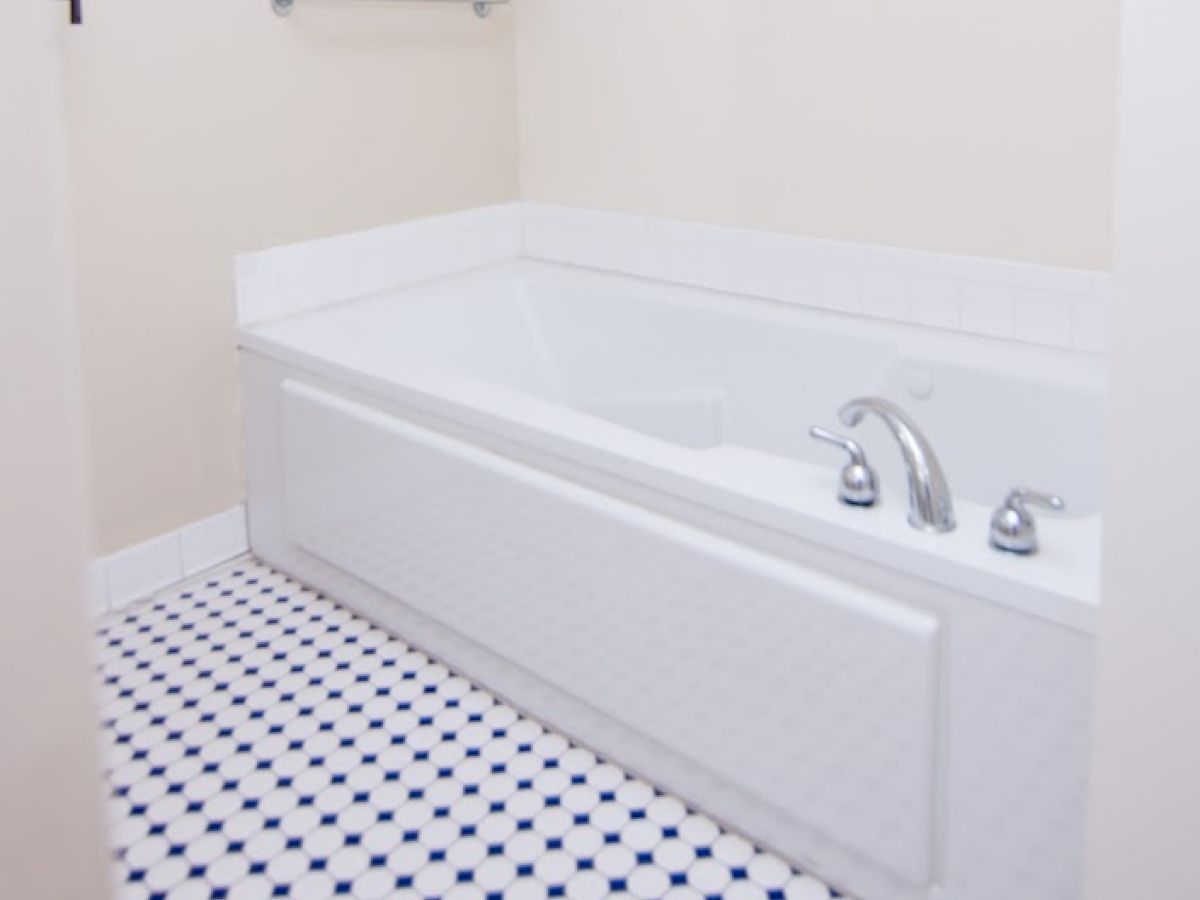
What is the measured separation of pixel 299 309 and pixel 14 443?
267cm

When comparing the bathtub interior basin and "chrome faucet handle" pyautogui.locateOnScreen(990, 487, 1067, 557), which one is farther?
the bathtub interior basin

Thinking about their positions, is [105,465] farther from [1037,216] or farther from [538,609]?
[1037,216]

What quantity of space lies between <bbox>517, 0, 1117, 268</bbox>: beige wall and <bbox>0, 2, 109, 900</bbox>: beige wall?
230 centimetres

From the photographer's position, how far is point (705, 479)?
2002 mm

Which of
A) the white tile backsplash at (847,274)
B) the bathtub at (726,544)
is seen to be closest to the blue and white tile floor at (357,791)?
the bathtub at (726,544)

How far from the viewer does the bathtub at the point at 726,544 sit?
171 centimetres

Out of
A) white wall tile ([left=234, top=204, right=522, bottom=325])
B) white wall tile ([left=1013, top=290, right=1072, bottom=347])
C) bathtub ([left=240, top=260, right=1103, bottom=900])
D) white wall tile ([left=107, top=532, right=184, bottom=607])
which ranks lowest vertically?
white wall tile ([left=107, top=532, right=184, bottom=607])

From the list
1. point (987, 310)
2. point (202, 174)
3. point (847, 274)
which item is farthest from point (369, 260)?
point (987, 310)

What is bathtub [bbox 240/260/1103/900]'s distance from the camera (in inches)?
67.1

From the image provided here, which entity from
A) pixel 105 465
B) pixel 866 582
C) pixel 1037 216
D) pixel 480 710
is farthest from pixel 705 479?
pixel 105 465

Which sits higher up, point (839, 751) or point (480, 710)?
point (839, 751)

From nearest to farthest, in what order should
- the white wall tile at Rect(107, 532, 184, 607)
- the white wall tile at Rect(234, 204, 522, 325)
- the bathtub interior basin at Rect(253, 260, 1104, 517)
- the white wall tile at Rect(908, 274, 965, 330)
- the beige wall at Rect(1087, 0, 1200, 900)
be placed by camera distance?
the beige wall at Rect(1087, 0, 1200, 900) → the bathtub interior basin at Rect(253, 260, 1104, 517) → the white wall tile at Rect(908, 274, 965, 330) → the white wall tile at Rect(107, 532, 184, 607) → the white wall tile at Rect(234, 204, 522, 325)

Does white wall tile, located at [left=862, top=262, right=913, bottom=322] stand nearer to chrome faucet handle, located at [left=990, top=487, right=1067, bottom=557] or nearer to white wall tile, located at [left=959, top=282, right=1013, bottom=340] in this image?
white wall tile, located at [left=959, top=282, right=1013, bottom=340]

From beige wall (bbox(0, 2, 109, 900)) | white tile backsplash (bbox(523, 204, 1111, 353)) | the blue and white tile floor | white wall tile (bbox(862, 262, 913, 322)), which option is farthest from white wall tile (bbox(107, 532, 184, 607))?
beige wall (bbox(0, 2, 109, 900))
